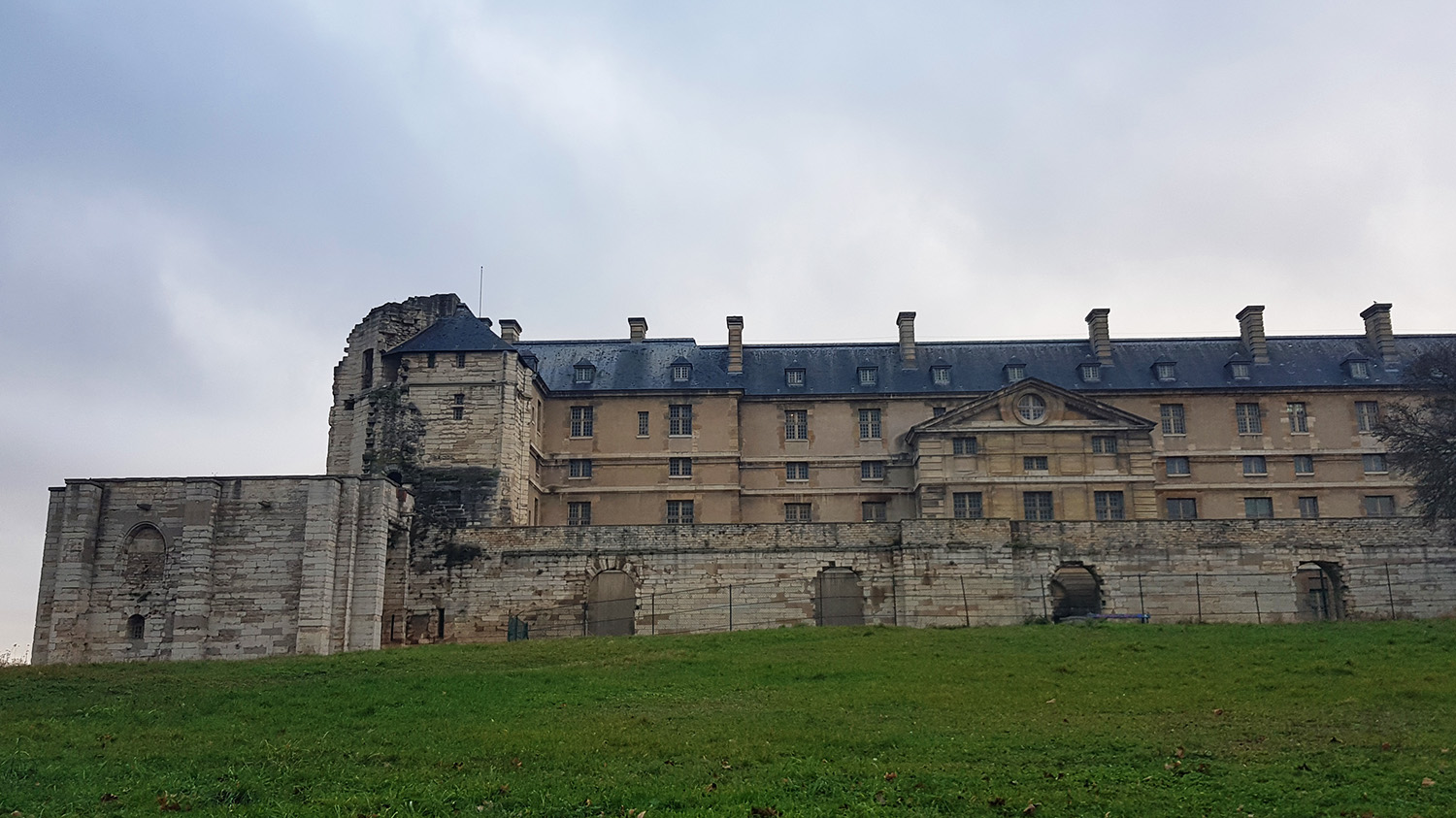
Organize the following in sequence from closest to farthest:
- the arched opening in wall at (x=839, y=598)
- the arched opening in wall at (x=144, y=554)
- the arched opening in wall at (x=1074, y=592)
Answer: the arched opening in wall at (x=144, y=554) → the arched opening in wall at (x=839, y=598) → the arched opening in wall at (x=1074, y=592)

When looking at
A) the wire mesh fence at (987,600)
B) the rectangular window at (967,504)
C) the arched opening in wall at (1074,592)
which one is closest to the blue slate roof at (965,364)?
the rectangular window at (967,504)

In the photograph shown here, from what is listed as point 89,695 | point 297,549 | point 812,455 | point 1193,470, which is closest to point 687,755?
point 89,695

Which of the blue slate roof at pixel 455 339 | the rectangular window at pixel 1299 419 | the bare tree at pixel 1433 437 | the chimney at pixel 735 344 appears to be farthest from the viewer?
the chimney at pixel 735 344

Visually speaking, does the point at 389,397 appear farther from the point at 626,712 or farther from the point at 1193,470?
the point at 1193,470

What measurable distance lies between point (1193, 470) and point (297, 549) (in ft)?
123

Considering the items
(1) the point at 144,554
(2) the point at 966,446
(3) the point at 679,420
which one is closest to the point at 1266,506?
(2) the point at 966,446

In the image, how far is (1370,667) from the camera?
23094 mm

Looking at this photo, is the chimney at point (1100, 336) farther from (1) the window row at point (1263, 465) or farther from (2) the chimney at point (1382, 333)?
(2) the chimney at point (1382, 333)

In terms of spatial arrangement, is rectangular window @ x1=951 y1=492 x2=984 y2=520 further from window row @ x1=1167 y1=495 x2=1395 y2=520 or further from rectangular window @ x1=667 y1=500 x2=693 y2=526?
rectangular window @ x1=667 y1=500 x2=693 y2=526

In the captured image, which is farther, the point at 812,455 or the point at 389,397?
the point at 812,455

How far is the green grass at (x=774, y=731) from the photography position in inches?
526

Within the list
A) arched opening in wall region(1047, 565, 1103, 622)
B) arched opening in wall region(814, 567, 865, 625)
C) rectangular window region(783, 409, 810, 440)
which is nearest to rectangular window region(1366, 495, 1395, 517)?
arched opening in wall region(1047, 565, 1103, 622)

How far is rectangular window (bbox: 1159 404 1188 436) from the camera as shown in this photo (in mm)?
51188

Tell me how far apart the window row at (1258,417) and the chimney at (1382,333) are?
3.30 metres
